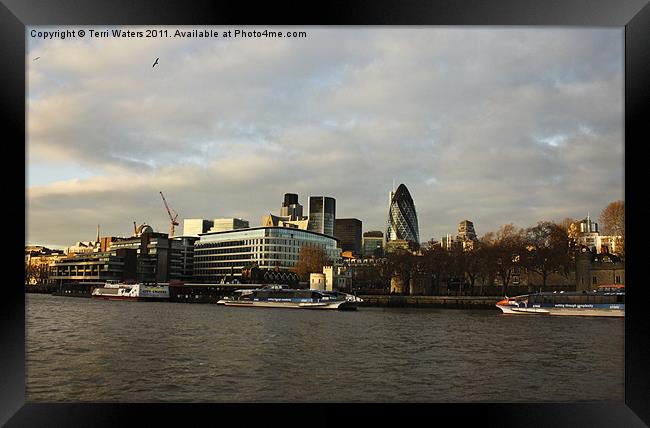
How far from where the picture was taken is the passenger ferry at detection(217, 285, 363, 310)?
28.4 metres

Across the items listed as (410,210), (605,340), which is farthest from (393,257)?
(410,210)

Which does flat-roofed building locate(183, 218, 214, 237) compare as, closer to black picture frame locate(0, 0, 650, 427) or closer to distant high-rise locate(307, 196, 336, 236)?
distant high-rise locate(307, 196, 336, 236)

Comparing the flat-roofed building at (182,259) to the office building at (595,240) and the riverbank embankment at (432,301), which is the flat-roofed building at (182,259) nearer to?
the riverbank embankment at (432,301)

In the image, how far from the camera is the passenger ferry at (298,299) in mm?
28391

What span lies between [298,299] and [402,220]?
166ft

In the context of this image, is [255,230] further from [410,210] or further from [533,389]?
[410,210]

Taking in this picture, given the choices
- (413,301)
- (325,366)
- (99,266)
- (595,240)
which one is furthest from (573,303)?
(99,266)

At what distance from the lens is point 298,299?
29.0 metres

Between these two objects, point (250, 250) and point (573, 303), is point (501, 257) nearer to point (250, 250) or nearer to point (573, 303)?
point (573, 303)

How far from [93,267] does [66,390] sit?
36.7 meters

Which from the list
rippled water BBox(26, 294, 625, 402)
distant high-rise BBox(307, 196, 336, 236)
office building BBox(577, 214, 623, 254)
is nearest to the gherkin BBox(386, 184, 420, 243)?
distant high-rise BBox(307, 196, 336, 236)
